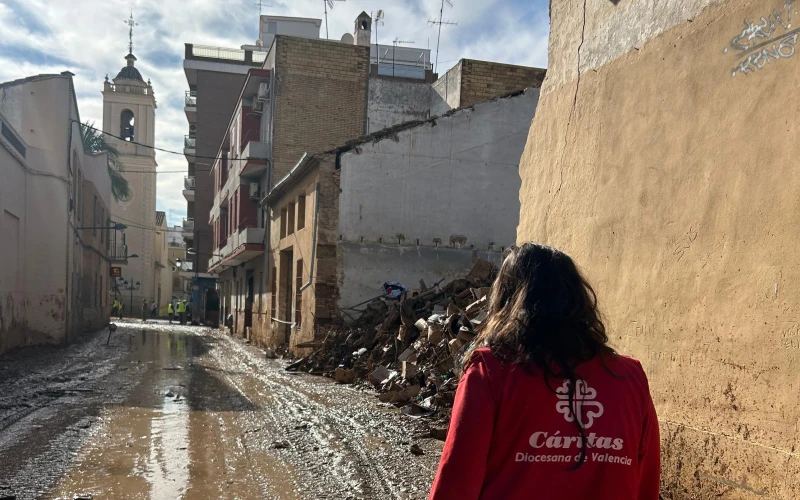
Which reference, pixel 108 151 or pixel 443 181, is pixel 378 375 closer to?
pixel 443 181

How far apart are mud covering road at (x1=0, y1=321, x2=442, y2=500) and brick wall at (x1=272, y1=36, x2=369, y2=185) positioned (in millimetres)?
13312

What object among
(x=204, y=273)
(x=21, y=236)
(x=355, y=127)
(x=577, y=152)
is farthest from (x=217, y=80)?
(x=577, y=152)

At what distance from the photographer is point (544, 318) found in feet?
6.33

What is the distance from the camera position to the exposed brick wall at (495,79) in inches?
883

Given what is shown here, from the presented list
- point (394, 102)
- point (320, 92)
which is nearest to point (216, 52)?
point (320, 92)

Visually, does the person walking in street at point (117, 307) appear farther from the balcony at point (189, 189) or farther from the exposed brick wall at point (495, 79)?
the exposed brick wall at point (495, 79)

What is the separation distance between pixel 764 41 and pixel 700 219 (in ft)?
4.24

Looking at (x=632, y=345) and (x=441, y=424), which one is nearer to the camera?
(x=632, y=345)

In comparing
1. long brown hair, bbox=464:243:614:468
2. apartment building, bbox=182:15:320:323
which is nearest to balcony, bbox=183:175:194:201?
apartment building, bbox=182:15:320:323

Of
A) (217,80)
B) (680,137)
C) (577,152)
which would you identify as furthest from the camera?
(217,80)

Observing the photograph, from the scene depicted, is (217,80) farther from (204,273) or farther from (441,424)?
(441,424)

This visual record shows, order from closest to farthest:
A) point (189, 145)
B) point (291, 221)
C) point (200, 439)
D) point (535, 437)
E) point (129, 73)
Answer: point (535, 437), point (200, 439), point (291, 221), point (189, 145), point (129, 73)

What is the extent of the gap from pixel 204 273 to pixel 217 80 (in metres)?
13.5

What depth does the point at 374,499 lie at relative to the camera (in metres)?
5.54
